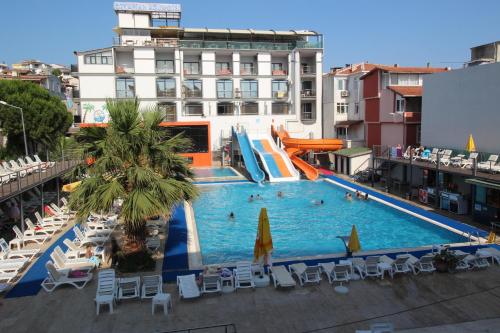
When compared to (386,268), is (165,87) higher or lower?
higher

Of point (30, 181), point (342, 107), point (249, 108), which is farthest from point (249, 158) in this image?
point (30, 181)

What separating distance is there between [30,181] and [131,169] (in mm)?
9383

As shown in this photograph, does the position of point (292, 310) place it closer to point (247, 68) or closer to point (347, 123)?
point (347, 123)

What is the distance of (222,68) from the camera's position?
47438 millimetres

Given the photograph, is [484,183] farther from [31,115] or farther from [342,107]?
[31,115]

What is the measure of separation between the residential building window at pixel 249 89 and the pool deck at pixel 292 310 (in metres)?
37.2

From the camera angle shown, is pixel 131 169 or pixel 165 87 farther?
pixel 165 87

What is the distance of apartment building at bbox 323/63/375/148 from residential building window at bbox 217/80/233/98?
35.0 feet

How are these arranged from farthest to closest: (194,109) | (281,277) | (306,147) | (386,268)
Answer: (194,109), (306,147), (386,268), (281,277)

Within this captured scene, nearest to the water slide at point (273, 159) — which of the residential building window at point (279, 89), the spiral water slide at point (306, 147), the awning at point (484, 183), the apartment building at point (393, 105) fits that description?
the spiral water slide at point (306, 147)

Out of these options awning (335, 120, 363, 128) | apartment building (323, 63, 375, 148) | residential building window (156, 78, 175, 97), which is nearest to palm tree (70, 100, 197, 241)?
apartment building (323, 63, 375, 148)

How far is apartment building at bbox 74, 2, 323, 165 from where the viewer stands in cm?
4372

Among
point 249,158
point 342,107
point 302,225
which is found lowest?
point 302,225

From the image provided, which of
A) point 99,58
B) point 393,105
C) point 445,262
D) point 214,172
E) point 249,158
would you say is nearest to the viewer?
point 445,262
